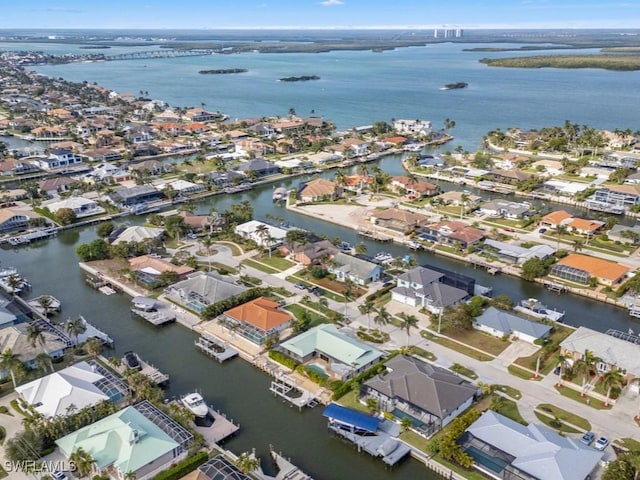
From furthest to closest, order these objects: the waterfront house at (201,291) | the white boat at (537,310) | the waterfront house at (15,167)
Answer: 1. the waterfront house at (15,167)
2. the waterfront house at (201,291)
3. the white boat at (537,310)

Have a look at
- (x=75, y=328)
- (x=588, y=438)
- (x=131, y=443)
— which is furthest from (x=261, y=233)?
(x=588, y=438)

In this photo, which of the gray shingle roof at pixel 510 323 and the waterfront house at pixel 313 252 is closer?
the gray shingle roof at pixel 510 323

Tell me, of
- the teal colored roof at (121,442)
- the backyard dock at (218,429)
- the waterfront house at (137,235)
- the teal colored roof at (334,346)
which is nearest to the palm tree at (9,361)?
the teal colored roof at (121,442)

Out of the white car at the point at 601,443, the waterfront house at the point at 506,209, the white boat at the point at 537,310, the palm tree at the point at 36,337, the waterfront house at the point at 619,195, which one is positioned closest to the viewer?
the white car at the point at 601,443

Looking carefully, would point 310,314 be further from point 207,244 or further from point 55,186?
point 55,186

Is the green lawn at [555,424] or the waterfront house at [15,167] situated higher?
the waterfront house at [15,167]

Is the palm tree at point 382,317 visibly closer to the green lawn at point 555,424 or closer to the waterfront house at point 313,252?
the green lawn at point 555,424

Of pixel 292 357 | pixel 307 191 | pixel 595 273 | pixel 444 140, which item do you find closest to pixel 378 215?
pixel 307 191
